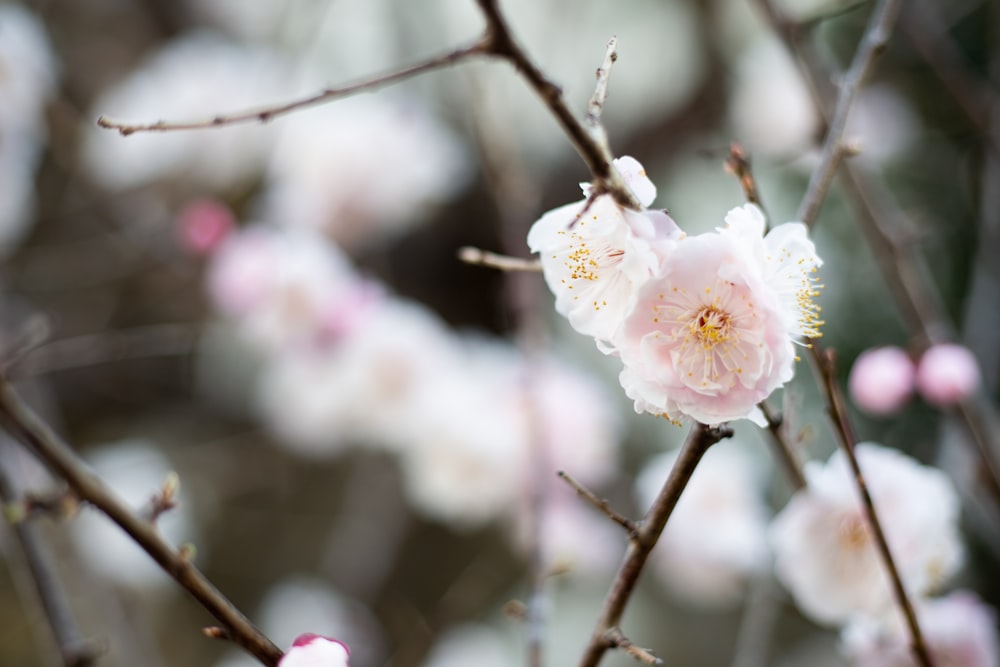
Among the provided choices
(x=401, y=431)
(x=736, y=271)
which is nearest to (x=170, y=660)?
(x=401, y=431)

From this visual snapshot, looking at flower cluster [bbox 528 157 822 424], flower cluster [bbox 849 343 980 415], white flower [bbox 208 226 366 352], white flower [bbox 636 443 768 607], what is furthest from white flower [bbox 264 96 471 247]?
flower cluster [bbox 528 157 822 424]

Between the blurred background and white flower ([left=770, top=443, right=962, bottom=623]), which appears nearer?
white flower ([left=770, top=443, right=962, bottom=623])

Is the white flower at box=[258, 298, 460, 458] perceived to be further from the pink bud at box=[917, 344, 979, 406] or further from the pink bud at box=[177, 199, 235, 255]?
the pink bud at box=[917, 344, 979, 406]

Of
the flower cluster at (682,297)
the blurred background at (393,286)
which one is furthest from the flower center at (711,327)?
the blurred background at (393,286)

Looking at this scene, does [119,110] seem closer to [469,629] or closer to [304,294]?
[304,294]

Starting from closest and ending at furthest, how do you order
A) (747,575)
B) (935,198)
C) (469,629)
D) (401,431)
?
(747,575)
(401,431)
(469,629)
(935,198)

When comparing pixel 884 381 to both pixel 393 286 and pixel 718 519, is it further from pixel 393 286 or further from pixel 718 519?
pixel 393 286

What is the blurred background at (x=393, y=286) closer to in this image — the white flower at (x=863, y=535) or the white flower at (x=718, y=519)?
the white flower at (x=718, y=519)
